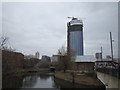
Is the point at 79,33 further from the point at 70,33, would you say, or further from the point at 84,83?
the point at 84,83

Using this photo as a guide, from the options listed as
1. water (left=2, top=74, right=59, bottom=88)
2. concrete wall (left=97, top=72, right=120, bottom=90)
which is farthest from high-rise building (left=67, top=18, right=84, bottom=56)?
concrete wall (left=97, top=72, right=120, bottom=90)

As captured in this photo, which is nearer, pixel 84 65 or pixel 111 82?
pixel 111 82

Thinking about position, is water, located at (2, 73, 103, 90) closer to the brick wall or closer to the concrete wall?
the concrete wall

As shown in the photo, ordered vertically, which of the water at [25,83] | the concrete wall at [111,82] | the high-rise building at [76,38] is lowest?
the water at [25,83]

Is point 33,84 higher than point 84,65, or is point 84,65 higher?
point 84,65

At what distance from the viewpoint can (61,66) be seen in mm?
52594

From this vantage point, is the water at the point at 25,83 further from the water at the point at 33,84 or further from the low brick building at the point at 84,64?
the low brick building at the point at 84,64

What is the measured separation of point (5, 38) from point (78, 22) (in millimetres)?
107348

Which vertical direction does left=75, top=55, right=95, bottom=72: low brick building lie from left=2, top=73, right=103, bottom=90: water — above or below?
above

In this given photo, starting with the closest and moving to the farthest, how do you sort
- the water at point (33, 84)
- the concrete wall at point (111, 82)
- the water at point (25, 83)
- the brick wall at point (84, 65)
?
Answer: the concrete wall at point (111, 82) → the water at point (33, 84) → the water at point (25, 83) → the brick wall at point (84, 65)

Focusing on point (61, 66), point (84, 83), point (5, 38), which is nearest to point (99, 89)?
point (84, 83)

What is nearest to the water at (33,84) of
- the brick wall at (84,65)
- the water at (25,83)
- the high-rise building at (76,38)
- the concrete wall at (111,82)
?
the water at (25,83)

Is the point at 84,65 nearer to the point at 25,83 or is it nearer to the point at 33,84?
the point at 33,84

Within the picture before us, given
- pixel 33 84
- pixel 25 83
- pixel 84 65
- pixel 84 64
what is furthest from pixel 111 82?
pixel 84 64
